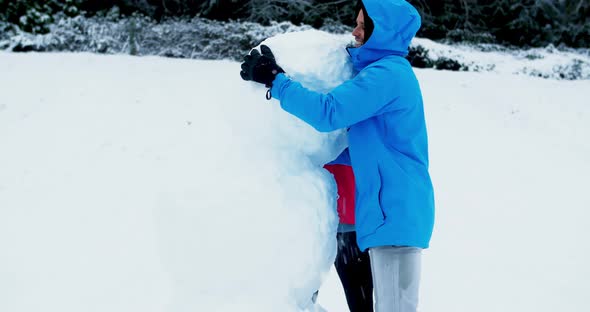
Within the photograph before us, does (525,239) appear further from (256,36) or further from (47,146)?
(256,36)

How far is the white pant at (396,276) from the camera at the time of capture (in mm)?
1953

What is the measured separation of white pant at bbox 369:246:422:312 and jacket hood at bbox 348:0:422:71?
71cm

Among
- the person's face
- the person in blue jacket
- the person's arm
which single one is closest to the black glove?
the person in blue jacket

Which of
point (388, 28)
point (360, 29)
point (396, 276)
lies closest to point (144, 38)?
point (360, 29)

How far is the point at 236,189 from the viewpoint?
1.89 metres

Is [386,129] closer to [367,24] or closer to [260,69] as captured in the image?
[367,24]

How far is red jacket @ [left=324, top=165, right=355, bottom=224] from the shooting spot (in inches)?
89.4

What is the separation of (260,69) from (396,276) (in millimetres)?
898

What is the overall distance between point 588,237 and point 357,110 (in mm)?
4277

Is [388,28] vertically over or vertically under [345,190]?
over

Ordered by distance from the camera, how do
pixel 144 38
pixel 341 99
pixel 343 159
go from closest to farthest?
pixel 341 99 → pixel 343 159 → pixel 144 38

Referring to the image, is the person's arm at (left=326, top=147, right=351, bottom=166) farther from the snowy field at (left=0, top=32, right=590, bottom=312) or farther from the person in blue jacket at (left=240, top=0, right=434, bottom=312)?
the person in blue jacket at (left=240, top=0, right=434, bottom=312)

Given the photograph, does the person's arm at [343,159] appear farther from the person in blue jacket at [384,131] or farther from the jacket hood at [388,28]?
the jacket hood at [388,28]

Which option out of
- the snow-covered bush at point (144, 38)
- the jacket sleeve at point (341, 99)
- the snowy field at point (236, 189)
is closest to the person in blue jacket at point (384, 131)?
the jacket sleeve at point (341, 99)
